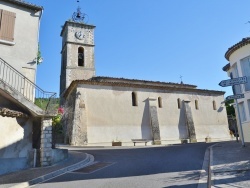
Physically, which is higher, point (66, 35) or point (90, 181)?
point (66, 35)

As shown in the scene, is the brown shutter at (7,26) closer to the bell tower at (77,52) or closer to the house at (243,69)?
the house at (243,69)

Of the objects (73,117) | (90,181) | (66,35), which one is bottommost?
(90,181)

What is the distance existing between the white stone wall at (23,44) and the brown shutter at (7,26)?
260 millimetres

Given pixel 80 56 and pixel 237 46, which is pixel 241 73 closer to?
pixel 237 46

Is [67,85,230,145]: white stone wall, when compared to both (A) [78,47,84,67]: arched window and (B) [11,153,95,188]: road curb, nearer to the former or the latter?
(A) [78,47,84,67]: arched window

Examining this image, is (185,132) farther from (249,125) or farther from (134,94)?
(249,125)

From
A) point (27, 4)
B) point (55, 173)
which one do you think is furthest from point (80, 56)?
point (55, 173)

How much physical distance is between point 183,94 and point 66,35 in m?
18.7

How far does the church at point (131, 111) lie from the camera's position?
22.3 meters

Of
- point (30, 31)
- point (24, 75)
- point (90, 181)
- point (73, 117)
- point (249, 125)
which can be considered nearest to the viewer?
point (90, 181)

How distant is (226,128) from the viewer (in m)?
30.4

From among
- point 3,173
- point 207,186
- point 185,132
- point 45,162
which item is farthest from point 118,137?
point 207,186

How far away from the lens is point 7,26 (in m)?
11.7

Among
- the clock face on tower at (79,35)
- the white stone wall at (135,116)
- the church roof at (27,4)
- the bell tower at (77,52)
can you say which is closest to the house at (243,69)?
the white stone wall at (135,116)
